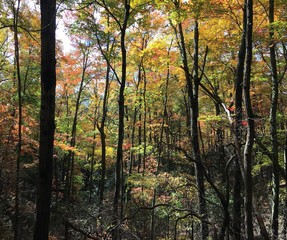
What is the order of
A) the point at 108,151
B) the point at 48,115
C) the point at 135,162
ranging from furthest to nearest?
the point at 135,162
the point at 108,151
the point at 48,115

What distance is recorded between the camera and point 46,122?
4621 mm

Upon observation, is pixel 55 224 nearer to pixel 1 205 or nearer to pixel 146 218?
pixel 1 205

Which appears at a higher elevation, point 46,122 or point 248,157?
point 46,122

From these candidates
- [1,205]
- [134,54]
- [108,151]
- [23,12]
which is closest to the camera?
[23,12]

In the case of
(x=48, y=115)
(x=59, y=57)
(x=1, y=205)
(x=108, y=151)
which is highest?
(x=59, y=57)

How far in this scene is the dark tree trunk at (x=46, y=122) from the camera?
450 centimetres

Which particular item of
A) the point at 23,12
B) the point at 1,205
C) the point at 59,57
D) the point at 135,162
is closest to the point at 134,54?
the point at 59,57

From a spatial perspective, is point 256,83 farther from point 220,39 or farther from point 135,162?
point 135,162

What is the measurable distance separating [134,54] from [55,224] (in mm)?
11719

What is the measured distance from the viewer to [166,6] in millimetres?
9445

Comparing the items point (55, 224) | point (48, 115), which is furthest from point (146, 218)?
point (48, 115)

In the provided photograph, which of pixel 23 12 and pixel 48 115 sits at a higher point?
pixel 23 12

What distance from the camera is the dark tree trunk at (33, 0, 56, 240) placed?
177 inches

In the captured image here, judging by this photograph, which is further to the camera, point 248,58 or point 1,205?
point 1,205
